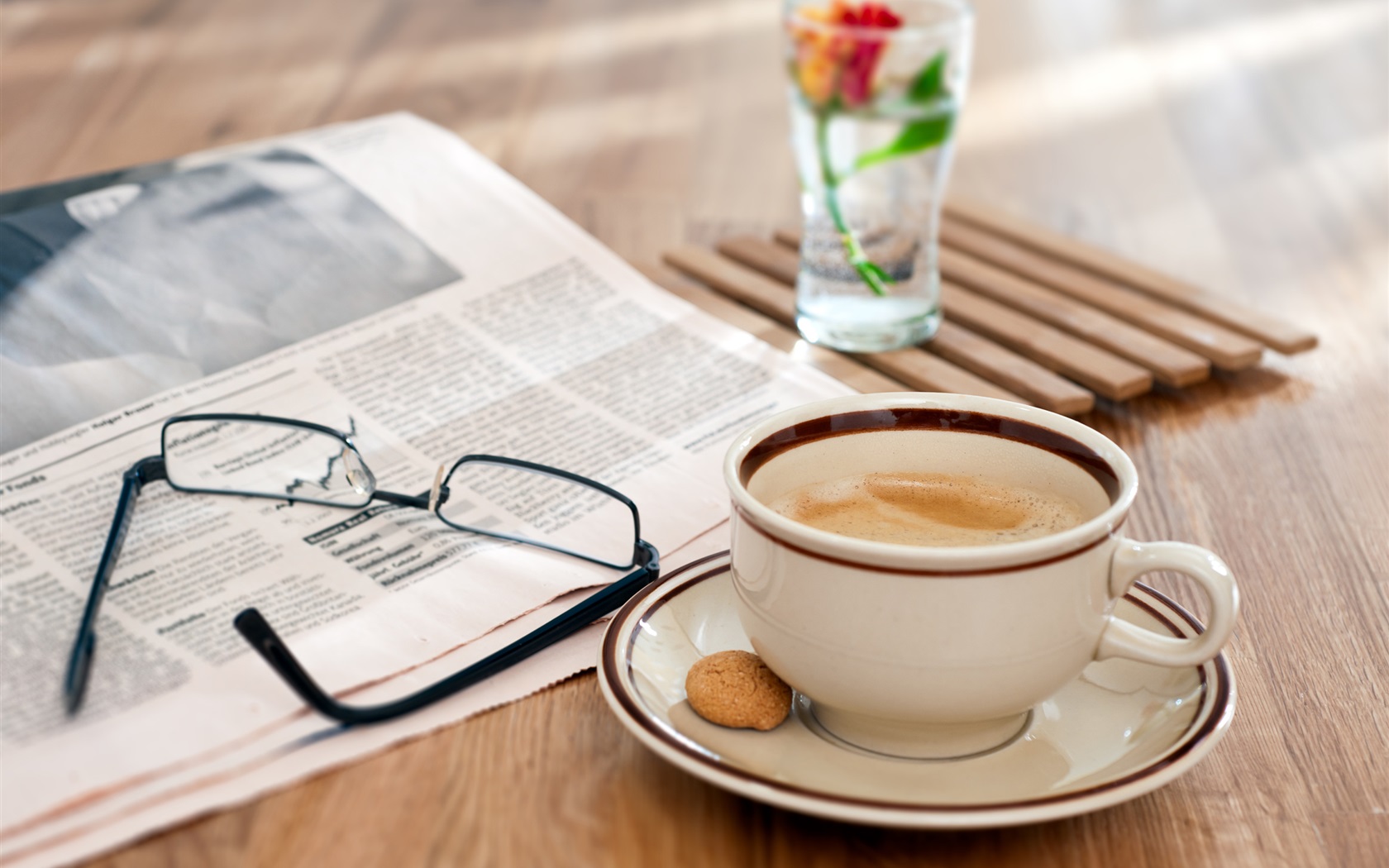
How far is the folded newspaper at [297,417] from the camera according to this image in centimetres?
37

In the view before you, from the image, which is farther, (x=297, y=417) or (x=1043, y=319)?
(x=1043, y=319)

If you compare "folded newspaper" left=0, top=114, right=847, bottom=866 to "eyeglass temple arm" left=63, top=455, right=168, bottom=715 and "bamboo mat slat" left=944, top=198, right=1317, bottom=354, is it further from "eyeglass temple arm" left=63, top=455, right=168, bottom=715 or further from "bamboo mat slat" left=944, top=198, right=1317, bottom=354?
"bamboo mat slat" left=944, top=198, right=1317, bottom=354

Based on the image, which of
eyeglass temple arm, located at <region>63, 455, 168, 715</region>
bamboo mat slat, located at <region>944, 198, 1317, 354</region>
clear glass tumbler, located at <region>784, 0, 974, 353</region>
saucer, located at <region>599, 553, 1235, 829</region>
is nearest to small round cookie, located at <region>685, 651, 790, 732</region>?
saucer, located at <region>599, 553, 1235, 829</region>

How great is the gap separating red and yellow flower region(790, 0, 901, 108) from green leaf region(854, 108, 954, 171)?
0.09 ft

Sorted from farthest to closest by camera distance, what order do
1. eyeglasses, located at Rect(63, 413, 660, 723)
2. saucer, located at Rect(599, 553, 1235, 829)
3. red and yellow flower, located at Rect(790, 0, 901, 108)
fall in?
red and yellow flower, located at Rect(790, 0, 901, 108), eyeglasses, located at Rect(63, 413, 660, 723), saucer, located at Rect(599, 553, 1235, 829)

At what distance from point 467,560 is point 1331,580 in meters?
0.32

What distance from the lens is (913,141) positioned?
61cm

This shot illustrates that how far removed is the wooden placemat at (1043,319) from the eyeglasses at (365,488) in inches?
8.3

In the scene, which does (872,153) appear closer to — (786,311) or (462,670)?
(786,311)

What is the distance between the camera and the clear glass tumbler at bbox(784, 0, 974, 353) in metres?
0.59

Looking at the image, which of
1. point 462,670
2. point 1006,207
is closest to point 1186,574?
point 462,670

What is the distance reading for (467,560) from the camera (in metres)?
0.46

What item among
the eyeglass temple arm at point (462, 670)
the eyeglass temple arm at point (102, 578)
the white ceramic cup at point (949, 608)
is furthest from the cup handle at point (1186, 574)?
the eyeglass temple arm at point (102, 578)

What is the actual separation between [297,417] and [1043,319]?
1.29 ft
